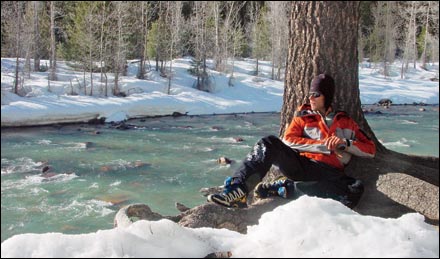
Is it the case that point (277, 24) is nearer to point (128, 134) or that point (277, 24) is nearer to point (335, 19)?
point (128, 134)

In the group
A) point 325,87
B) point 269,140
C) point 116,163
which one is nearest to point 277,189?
point 269,140

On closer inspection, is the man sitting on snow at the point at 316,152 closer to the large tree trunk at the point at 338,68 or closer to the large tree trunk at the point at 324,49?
the large tree trunk at the point at 338,68

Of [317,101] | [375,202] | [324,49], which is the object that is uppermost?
[324,49]

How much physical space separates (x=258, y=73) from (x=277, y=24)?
3.92 metres

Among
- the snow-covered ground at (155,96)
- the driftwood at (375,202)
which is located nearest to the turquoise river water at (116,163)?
the snow-covered ground at (155,96)

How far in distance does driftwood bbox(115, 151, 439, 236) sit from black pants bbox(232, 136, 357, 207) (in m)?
0.21

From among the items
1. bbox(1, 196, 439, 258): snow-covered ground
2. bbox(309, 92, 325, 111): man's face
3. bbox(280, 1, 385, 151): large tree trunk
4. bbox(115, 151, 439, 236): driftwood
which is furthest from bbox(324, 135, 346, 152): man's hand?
bbox(1, 196, 439, 258): snow-covered ground

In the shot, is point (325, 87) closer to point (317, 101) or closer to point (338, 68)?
point (317, 101)

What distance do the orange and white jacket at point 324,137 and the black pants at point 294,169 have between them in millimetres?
63

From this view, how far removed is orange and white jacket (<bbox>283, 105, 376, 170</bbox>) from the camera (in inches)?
143

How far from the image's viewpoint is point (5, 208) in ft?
26.1

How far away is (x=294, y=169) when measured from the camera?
142 inches

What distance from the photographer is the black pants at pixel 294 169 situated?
3398 millimetres

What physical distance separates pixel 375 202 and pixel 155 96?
21.6 m
